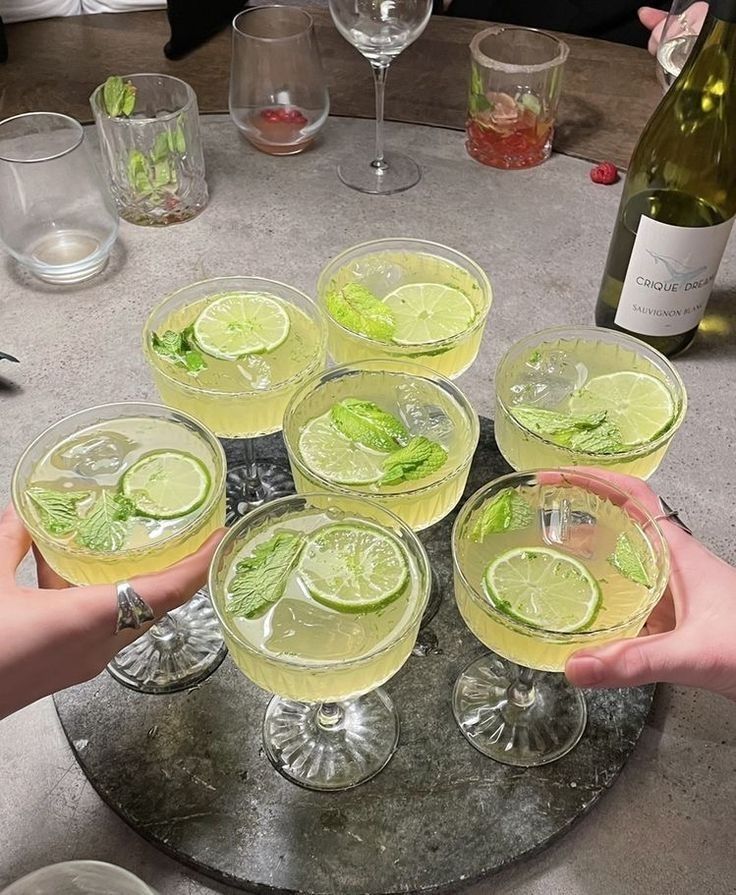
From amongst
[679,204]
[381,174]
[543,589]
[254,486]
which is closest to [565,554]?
[543,589]

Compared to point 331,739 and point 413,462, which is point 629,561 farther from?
point 331,739

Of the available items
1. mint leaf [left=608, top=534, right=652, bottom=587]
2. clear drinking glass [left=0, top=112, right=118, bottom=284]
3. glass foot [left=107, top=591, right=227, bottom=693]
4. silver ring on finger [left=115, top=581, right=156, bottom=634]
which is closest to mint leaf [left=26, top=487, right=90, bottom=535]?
silver ring on finger [left=115, top=581, right=156, bottom=634]

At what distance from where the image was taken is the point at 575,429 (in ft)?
3.51

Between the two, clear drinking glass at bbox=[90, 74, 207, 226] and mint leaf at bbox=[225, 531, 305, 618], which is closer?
mint leaf at bbox=[225, 531, 305, 618]

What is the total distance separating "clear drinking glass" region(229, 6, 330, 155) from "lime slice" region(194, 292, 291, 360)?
2.38 feet

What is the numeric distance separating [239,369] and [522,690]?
0.51 m

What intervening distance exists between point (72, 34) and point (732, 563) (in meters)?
1.82

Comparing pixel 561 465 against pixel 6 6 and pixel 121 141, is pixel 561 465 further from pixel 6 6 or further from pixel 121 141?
pixel 6 6

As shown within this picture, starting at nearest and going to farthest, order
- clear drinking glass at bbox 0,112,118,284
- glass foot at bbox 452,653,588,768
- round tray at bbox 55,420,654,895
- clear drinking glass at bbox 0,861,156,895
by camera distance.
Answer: clear drinking glass at bbox 0,861,156,895, round tray at bbox 55,420,654,895, glass foot at bbox 452,653,588,768, clear drinking glass at bbox 0,112,118,284

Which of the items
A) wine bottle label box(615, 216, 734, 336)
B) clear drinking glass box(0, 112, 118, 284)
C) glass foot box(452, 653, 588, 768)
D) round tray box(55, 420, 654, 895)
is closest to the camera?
round tray box(55, 420, 654, 895)

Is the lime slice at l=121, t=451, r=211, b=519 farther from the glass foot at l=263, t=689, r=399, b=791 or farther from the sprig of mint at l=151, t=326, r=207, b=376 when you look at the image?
the glass foot at l=263, t=689, r=399, b=791

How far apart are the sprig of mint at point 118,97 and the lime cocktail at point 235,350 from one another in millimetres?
625

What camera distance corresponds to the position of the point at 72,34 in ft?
6.85

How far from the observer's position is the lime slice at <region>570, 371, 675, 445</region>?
1085 mm
